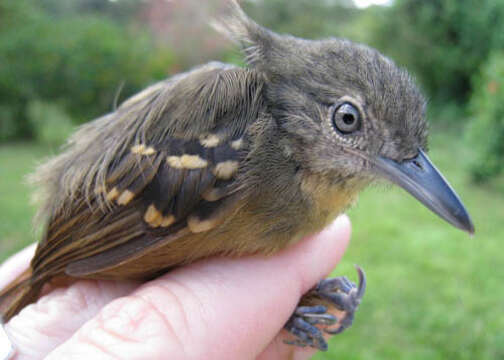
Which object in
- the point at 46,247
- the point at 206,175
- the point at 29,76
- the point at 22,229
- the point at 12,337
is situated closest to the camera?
the point at 206,175

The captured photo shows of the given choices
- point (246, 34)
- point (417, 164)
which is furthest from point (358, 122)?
point (246, 34)

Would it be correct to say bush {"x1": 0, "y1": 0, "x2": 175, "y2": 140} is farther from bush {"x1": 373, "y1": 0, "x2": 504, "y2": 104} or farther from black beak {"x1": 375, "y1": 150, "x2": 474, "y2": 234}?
black beak {"x1": 375, "y1": 150, "x2": 474, "y2": 234}

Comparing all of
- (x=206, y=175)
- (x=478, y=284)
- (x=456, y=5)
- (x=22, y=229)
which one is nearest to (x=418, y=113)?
(x=206, y=175)

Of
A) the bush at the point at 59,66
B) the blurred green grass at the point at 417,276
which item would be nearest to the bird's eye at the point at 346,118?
the blurred green grass at the point at 417,276

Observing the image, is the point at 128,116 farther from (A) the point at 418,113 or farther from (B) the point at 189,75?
(A) the point at 418,113

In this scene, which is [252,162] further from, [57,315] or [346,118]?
[57,315]

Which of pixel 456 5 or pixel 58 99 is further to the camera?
pixel 456 5
